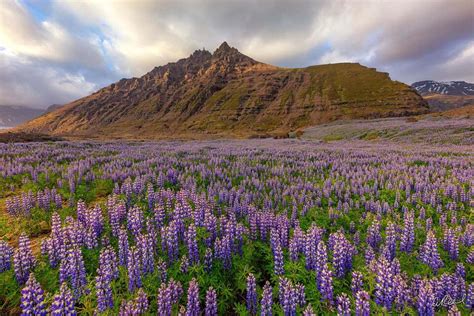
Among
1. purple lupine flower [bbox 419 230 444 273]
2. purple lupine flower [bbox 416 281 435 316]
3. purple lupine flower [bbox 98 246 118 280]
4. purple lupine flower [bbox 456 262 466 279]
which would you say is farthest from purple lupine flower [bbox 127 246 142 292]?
purple lupine flower [bbox 456 262 466 279]

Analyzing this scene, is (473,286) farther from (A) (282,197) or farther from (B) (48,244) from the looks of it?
(B) (48,244)

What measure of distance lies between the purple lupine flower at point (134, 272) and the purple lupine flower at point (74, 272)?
68cm

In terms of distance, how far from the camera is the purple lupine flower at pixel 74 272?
11.4 feet

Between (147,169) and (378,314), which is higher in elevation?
(147,169)

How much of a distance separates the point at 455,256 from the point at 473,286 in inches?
44.7

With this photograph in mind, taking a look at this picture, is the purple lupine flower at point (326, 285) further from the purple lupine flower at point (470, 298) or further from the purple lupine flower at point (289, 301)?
the purple lupine flower at point (470, 298)

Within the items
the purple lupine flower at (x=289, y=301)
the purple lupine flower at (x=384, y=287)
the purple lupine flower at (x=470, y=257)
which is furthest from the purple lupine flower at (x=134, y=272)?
the purple lupine flower at (x=470, y=257)

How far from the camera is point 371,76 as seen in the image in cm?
17200

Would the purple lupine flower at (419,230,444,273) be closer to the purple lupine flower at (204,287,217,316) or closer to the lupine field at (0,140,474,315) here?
the lupine field at (0,140,474,315)

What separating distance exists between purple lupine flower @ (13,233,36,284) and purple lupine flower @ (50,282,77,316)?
1445 mm

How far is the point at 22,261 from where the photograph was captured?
3701 millimetres

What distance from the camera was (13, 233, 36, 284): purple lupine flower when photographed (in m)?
3.66

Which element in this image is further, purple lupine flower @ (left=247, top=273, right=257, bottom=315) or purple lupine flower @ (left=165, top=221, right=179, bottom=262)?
purple lupine flower @ (left=165, top=221, right=179, bottom=262)

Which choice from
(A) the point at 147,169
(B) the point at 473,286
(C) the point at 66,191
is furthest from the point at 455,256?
(C) the point at 66,191
